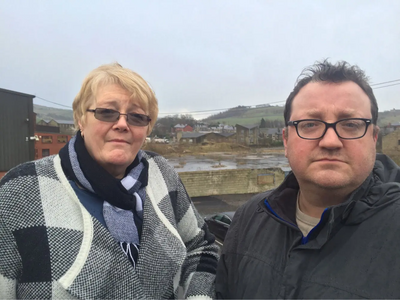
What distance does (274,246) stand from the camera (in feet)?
4.86

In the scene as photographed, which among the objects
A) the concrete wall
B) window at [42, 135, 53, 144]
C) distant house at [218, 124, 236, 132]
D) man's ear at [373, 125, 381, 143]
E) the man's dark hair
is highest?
distant house at [218, 124, 236, 132]

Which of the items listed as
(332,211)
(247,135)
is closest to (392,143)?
(247,135)

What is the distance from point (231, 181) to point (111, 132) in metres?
16.8

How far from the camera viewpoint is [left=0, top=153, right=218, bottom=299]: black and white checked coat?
1.18 meters

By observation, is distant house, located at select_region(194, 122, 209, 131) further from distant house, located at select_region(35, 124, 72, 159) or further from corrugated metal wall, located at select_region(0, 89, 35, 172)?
corrugated metal wall, located at select_region(0, 89, 35, 172)

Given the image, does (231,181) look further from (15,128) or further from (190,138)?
(190,138)

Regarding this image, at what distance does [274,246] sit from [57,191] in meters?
1.24

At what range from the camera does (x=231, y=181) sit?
58.6 feet

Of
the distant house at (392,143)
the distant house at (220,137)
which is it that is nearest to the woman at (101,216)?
the distant house at (392,143)

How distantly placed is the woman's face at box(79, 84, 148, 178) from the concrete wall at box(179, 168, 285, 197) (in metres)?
15.3

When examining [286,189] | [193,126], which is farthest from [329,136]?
[193,126]

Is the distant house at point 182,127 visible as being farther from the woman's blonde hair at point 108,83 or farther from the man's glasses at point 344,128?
the man's glasses at point 344,128

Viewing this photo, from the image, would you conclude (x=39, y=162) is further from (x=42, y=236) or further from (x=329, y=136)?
(x=329, y=136)

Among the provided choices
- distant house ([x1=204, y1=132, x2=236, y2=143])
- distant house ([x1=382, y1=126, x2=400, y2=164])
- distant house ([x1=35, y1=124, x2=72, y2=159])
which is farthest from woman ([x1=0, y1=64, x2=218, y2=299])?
distant house ([x1=204, y1=132, x2=236, y2=143])
